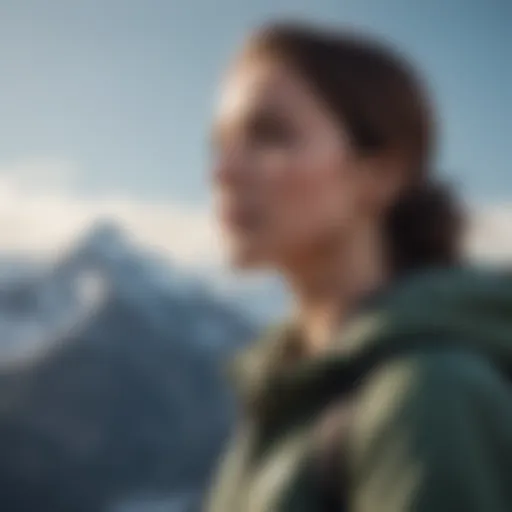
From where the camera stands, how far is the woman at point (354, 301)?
0.30m

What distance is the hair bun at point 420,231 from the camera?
0.40 m

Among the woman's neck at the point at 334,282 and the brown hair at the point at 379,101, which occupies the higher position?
the brown hair at the point at 379,101

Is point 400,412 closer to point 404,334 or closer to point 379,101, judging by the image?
point 404,334

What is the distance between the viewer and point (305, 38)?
387 millimetres

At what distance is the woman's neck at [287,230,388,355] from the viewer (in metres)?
0.37

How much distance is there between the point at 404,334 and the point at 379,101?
0.10 meters

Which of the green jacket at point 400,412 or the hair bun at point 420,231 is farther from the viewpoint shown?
the hair bun at point 420,231

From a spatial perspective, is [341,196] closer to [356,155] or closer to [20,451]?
[356,155]

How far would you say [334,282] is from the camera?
373 mm

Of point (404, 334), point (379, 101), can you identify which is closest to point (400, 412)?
point (404, 334)

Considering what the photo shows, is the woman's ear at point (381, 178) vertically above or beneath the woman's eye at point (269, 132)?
beneath

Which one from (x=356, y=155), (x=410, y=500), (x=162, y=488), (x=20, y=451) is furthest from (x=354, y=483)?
(x=20, y=451)

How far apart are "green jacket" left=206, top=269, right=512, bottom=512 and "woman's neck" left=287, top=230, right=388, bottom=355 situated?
20 millimetres

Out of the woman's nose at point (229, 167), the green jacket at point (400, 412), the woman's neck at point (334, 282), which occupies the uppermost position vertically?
the woman's nose at point (229, 167)
